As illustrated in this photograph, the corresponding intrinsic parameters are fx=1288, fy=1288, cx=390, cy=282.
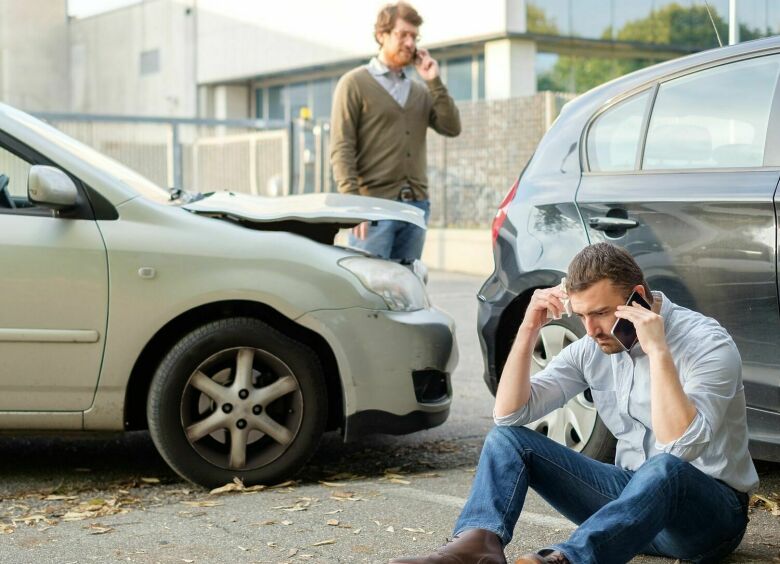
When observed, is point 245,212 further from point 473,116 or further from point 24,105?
point 24,105

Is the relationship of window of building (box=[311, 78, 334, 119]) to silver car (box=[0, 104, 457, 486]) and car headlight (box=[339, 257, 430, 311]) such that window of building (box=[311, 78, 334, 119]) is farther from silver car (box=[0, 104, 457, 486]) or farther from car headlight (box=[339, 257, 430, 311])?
silver car (box=[0, 104, 457, 486])

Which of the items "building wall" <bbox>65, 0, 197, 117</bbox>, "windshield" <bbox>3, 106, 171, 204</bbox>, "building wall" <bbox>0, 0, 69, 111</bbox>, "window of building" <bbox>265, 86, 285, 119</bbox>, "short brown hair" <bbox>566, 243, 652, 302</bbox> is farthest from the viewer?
"building wall" <bbox>0, 0, 69, 111</bbox>

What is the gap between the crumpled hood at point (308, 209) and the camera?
5375 mm

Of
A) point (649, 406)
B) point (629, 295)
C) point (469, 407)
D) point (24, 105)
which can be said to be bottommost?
point (469, 407)

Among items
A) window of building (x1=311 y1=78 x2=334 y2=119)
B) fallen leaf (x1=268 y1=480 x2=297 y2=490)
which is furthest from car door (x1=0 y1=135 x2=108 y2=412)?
window of building (x1=311 y1=78 x2=334 y2=119)

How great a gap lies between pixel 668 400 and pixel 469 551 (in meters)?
0.68

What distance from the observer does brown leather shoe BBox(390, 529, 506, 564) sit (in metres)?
3.52

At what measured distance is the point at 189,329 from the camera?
5.23 meters

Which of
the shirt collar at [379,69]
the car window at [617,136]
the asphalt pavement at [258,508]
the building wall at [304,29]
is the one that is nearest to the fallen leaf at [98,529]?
the asphalt pavement at [258,508]

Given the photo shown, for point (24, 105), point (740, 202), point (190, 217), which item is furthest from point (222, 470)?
point (24, 105)

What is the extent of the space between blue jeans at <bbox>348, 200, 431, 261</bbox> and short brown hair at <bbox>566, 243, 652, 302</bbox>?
8.41 ft

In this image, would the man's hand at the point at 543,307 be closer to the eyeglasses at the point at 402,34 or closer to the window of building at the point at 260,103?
the eyeglasses at the point at 402,34

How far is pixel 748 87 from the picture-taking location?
4.64 metres

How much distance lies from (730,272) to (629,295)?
94cm
